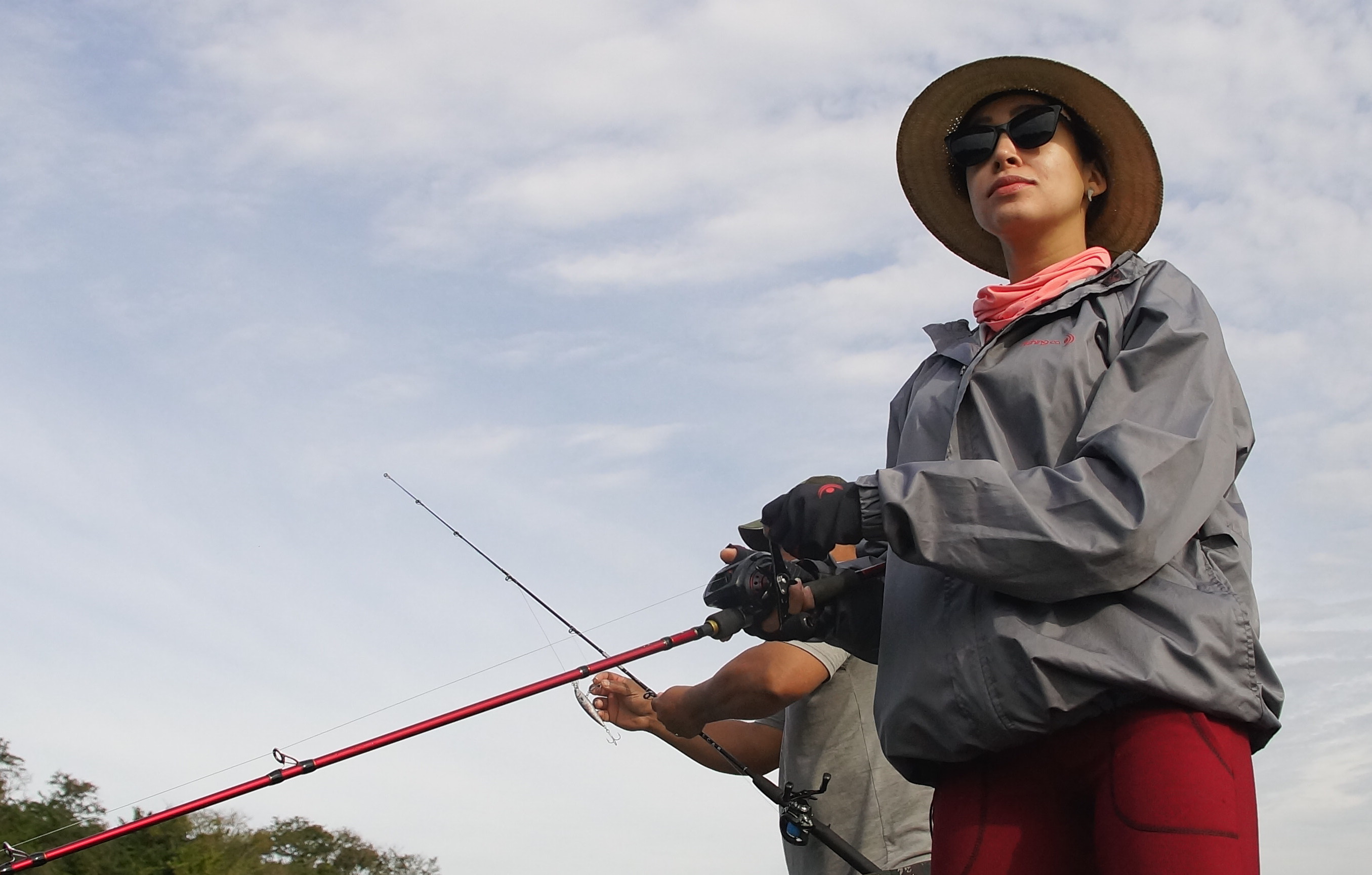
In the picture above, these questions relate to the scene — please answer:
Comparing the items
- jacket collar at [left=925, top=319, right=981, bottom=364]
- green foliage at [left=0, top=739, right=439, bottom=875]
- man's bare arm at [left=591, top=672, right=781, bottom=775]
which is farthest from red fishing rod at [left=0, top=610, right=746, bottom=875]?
green foliage at [left=0, top=739, right=439, bottom=875]

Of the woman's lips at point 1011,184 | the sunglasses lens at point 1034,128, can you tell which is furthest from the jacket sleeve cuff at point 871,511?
the sunglasses lens at point 1034,128

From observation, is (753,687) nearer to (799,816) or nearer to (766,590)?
(799,816)

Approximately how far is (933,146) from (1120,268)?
97cm

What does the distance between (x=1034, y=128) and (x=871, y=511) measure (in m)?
1.11

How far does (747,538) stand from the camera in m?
2.96

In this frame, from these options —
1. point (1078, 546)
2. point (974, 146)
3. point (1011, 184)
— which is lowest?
point (1078, 546)

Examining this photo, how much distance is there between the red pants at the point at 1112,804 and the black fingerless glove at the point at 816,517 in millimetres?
476

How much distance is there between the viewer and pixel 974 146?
9.68 ft

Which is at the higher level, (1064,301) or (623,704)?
(1064,301)

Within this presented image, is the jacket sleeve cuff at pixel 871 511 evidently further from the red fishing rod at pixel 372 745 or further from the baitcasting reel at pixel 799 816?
the baitcasting reel at pixel 799 816

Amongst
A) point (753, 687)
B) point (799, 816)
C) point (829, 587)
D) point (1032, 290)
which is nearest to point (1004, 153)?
point (1032, 290)

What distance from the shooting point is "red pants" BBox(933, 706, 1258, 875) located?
6.56ft

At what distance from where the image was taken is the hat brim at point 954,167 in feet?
10.1

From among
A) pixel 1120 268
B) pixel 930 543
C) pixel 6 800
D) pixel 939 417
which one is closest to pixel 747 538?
pixel 939 417
